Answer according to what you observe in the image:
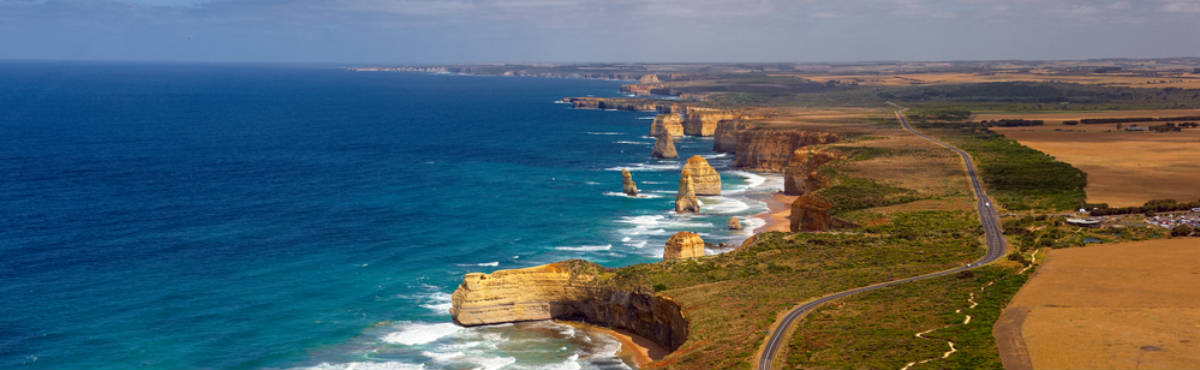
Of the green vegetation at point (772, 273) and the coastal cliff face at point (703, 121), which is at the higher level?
the green vegetation at point (772, 273)

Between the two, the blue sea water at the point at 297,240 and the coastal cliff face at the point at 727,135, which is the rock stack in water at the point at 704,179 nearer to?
the blue sea water at the point at 297,240

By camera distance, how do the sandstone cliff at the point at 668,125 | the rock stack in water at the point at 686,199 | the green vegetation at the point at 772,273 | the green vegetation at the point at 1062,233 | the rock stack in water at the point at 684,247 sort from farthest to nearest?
the sandstone cliff at the point at 668,125, the rock stack in water at the point at 686,199, the rock stack in water at the point at 684,247, the green vegetation at the point at 1062,233, the green vegetation at the point at 772,273

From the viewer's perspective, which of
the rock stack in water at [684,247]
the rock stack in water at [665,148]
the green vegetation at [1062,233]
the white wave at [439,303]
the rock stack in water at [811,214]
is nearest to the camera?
the white wave at [439,303]

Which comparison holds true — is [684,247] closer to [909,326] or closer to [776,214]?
[909,326]

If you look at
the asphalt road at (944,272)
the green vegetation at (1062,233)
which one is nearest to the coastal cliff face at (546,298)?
the asphalt road at (944,272)

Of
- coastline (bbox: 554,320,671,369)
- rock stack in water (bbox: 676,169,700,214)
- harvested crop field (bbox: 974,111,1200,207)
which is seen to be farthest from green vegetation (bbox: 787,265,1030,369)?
rock stack in water (bbox: 676,169,700,214)

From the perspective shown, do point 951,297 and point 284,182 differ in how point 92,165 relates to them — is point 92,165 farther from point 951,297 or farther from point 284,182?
point 951,297

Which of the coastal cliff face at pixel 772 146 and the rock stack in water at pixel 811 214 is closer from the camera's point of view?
the rock stack in water at pixel 811 214

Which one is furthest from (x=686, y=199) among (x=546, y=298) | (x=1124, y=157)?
(x=1124, y=157)
